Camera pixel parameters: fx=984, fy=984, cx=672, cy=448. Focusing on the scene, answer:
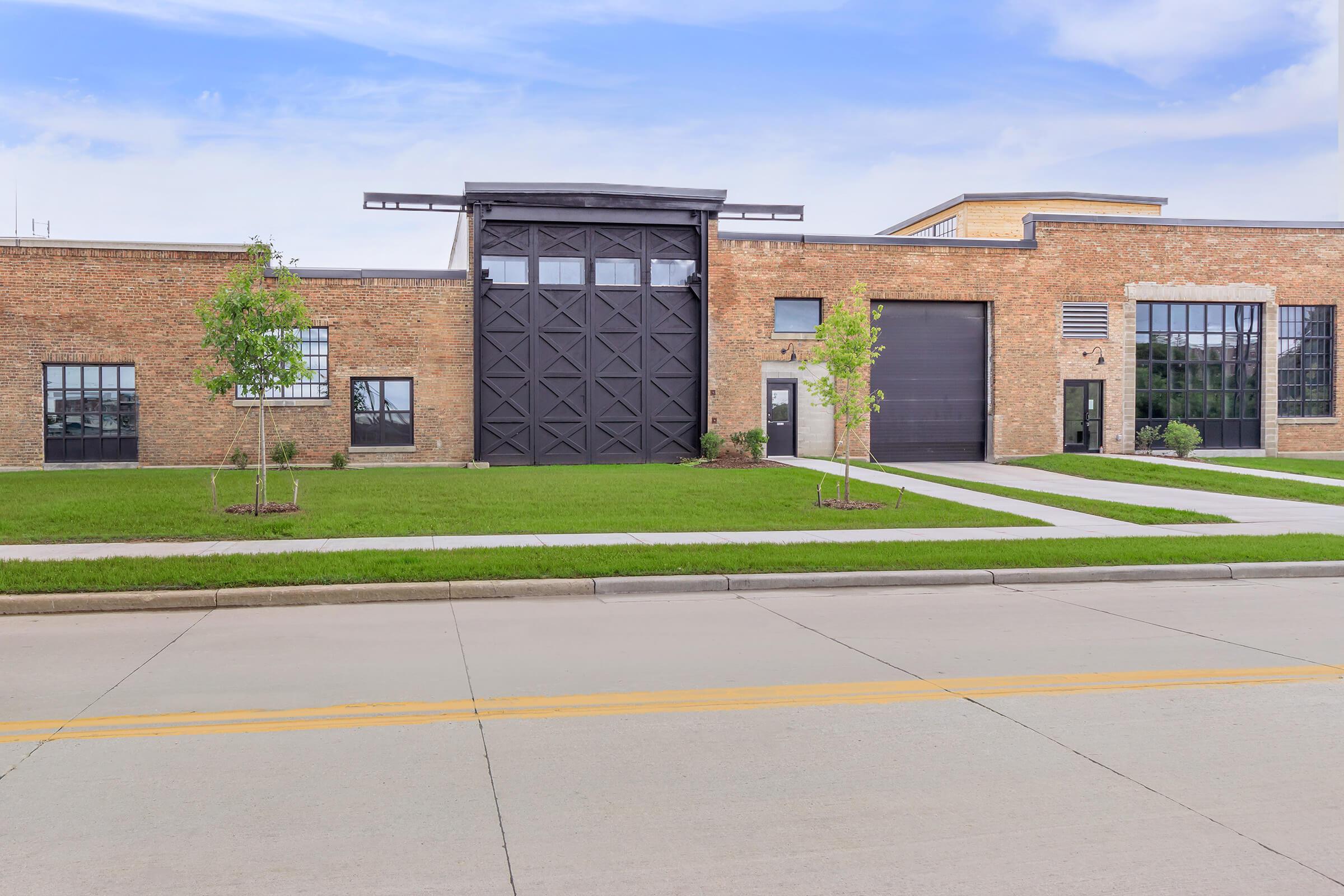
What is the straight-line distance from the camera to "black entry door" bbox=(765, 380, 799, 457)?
29.4 m

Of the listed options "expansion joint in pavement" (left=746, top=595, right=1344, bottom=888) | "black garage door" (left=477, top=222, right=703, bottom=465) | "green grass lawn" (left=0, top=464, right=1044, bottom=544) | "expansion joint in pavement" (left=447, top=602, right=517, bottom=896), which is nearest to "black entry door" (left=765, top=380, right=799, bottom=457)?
"black garage door" (left=477, top=222, right=703, bottom=465)

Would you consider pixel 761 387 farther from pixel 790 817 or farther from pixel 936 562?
pixel 790 817

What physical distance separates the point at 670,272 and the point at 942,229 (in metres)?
14.8

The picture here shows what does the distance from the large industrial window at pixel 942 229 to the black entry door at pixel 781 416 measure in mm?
12332

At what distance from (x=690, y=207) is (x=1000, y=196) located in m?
14.0

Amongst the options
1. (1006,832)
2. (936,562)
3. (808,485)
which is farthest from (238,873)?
(808,485)

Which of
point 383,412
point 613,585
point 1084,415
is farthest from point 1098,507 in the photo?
point 383,412

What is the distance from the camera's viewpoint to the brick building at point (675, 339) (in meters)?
26.6

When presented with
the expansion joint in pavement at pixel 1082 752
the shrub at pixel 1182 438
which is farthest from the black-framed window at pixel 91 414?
the shrub at pixel 1182 438

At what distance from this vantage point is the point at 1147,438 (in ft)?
99.9

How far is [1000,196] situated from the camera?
36344 millimetres

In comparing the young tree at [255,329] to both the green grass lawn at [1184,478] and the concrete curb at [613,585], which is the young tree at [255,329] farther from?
the green grass lawn at [1184,478]

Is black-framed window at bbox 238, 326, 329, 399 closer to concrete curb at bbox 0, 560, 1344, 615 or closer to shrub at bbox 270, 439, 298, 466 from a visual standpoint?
shrub at bbox 270, 439, 298, 466

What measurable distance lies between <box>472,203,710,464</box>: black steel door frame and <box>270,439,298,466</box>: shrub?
485 cm
